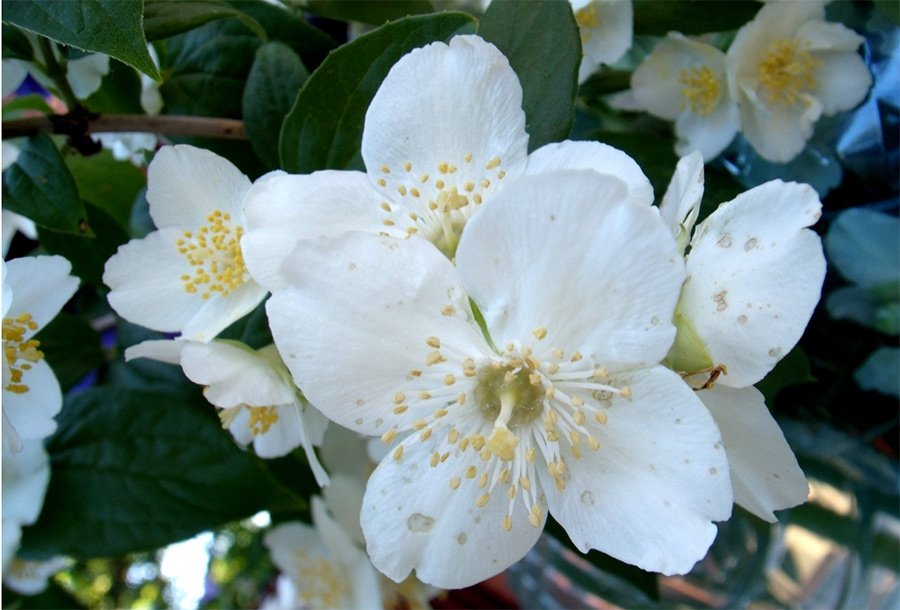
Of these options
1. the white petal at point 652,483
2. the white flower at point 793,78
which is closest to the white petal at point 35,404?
the white petal at point 652,483

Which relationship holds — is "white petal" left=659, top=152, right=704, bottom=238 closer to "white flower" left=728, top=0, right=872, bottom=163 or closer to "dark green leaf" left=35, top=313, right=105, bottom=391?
"white flower" left=728, top=0, right=872, bottom=163

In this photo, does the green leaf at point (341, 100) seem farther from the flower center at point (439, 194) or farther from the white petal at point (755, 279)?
the white petal at point (755, 279)

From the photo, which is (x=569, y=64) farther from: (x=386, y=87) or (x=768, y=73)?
(x=768, y=73)

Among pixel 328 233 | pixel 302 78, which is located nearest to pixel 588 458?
pixel 328 233

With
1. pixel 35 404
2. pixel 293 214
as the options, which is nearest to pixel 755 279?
pixel 293 214

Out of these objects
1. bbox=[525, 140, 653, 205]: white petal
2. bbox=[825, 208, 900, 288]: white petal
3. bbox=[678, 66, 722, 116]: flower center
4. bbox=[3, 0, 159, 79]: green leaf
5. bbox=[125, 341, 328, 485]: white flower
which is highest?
bbox=[3, 0, 159, 79]: green leaf

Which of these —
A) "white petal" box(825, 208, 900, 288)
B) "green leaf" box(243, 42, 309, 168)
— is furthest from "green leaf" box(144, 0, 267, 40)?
"white petal" box(825, 208, 900, 288)
